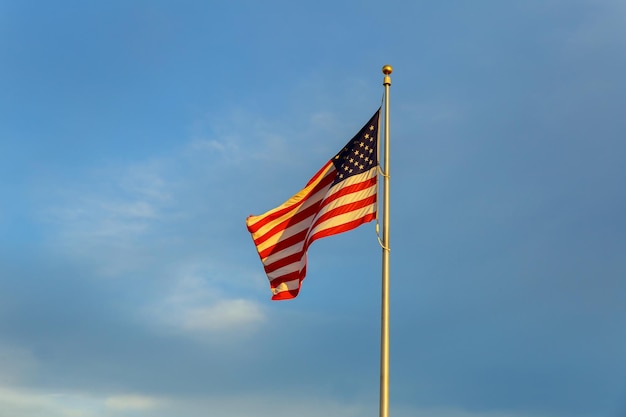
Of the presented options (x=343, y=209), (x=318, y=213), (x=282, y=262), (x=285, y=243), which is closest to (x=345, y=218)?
(x=343, y=209)

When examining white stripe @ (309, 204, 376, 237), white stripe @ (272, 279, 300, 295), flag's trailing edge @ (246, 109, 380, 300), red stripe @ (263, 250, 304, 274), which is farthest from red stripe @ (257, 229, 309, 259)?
white stripe @ (309, 204, 376, 237)

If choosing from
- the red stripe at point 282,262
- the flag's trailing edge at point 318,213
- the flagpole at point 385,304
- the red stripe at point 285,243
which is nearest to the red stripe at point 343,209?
the flag's trailing edge at point 318,213

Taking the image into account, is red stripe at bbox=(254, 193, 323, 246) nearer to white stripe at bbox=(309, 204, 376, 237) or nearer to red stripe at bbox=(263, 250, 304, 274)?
red stripe at bbox=(263, 250, 304, 274)

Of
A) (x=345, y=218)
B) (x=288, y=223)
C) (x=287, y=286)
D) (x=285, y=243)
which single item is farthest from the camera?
(x=288, y=223)

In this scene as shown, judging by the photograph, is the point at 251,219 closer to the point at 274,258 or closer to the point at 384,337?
the point at 274,258

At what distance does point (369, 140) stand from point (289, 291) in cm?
556

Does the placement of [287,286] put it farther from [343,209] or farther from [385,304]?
[385,304]

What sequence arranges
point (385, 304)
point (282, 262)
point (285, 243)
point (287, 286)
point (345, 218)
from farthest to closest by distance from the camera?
point (285, 243), point (282, 262), point (287, 286), point (345, 218), point (385, 304)

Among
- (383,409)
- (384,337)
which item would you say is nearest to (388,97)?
(384,337)

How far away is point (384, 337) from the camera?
2220cm

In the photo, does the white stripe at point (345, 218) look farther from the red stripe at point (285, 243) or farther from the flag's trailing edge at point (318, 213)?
the red stripe at point (285, 243)

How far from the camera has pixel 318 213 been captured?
992 inches

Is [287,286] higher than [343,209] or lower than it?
lower

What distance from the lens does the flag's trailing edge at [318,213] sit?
2447 centimetres
